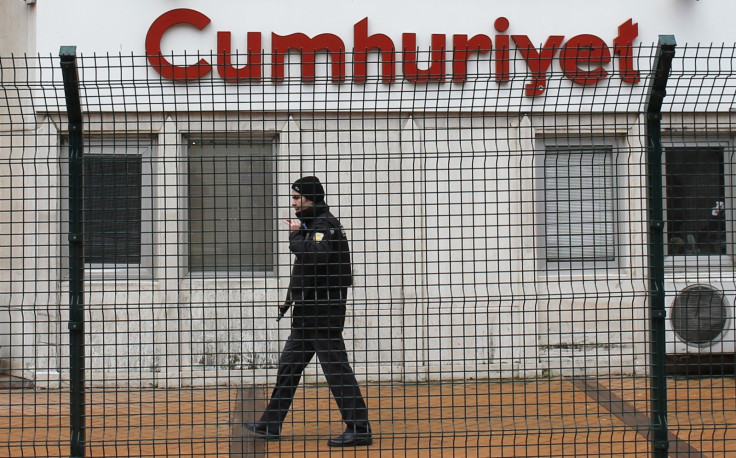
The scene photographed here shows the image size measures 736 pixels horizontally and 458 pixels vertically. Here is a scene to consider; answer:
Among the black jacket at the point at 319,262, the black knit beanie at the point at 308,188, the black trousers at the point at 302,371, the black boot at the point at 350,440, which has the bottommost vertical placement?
the black boot at the point at 350,440

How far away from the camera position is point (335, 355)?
238 inches

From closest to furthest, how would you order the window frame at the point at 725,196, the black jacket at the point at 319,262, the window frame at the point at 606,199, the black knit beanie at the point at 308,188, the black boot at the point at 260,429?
the window frame at the point at 606,199
the window frame at the point at 725,196
the black jacket at the point at 319,262
the black knit beanie at the point at 308,188
the black boot at the point at 260,429

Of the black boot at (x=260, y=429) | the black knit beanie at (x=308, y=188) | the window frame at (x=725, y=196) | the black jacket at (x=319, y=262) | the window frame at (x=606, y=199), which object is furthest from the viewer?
the black boot at (x=260, y=429)

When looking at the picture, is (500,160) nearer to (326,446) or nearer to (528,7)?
(528,7)

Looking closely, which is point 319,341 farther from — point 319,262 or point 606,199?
point 606,199

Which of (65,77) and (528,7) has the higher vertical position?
(528,7)

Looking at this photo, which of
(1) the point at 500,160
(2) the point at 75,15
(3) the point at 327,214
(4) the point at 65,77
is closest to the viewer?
(4) the point at 65,77

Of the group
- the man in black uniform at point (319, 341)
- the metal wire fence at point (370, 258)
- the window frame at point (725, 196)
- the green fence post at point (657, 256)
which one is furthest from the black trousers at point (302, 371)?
the window frame at point (725, 196)

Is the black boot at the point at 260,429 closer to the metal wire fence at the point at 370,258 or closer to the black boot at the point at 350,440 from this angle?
the metal wire fence at the point at 370,258

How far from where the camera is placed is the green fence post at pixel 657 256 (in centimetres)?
462

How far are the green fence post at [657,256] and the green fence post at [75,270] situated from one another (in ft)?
9.64

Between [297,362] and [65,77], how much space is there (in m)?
2.55

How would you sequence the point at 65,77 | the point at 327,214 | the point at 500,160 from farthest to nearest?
the point at 500,160 < the point at 327,214 < the point at 65,77

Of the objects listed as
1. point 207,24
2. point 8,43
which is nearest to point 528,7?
point 207,24
